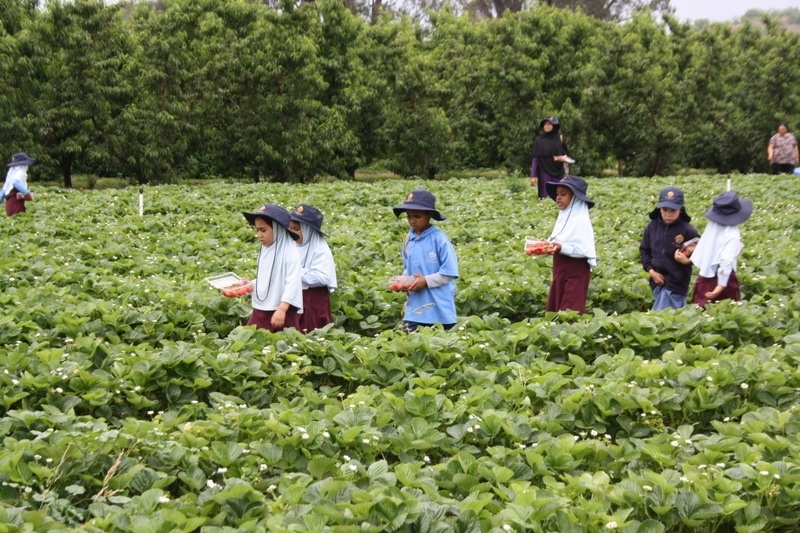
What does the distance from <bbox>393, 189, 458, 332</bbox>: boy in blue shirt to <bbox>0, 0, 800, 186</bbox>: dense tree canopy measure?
1976cm

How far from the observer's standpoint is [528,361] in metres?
6.11

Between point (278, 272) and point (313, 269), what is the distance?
513 millimetres

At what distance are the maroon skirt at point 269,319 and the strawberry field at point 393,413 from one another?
46 centimetres

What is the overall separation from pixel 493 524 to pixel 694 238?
5.61 meters

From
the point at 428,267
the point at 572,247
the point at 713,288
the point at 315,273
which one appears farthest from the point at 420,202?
the point at 713,288

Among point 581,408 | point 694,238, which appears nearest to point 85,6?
point 694,238

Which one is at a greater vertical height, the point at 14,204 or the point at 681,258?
the point at 681,258

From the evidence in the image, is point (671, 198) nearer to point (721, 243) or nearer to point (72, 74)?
point (721, 243)

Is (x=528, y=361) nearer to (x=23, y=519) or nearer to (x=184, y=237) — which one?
(x=23, y=519)

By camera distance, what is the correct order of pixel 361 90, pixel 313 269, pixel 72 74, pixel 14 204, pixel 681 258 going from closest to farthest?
pixel 313 269
pixel 681 258
pixel 14 204
pixel 72 74
pixel 361 90

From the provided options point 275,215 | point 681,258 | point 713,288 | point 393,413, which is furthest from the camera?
point 713,288

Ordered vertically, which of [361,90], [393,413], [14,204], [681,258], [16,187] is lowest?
[14,204]

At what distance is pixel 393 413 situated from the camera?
Result: 4.73 meters

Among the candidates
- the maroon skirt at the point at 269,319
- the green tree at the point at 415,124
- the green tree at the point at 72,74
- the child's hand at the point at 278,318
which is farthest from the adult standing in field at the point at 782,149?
the child's hand at the point at 278,318
